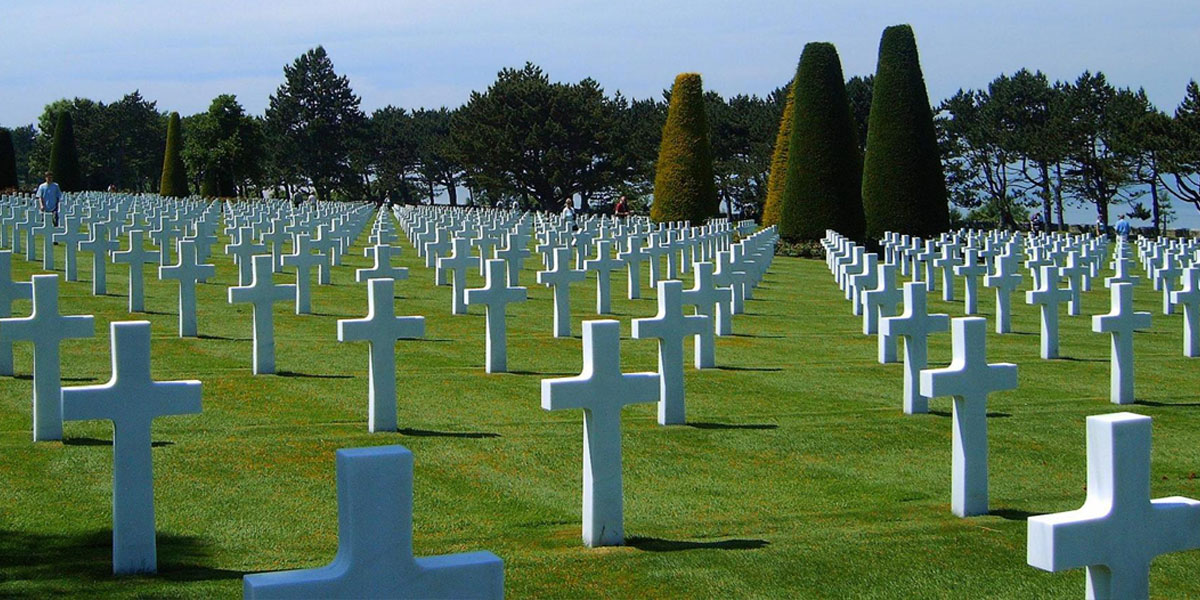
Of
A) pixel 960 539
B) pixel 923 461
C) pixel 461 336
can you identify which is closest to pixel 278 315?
pixel 461 336

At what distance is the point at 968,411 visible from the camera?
6707 millimetres

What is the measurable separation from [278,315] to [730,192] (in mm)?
53484

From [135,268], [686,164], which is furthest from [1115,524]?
[686,164]

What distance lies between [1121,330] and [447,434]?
200 inches

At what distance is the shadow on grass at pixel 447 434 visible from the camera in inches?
331

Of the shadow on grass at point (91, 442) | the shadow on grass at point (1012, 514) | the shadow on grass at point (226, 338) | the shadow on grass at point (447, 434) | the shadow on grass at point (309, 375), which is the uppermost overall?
the shadow on grass at point (226, 338)

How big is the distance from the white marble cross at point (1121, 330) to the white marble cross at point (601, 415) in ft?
16.9

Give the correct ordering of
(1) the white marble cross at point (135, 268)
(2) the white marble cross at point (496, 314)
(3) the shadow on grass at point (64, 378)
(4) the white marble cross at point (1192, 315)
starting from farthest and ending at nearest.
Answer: (1) the white marble cross at point (135, 268)
(4) the white marble cross at point (1192, 315)
(2) the white marble cross at point (496, 314)
(3) the shadow on grass at point (64, 378)

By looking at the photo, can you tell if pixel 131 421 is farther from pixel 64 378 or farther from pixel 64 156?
pixel 64 156

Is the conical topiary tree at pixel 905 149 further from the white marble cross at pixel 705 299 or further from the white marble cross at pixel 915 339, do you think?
the white marble cross at pixel 915 339

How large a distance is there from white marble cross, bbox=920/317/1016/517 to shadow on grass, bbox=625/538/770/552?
1.17 meters

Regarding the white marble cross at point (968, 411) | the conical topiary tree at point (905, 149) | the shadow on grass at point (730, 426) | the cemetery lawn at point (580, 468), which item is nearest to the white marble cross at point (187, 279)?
the cemetery lawn at point (580, 468)

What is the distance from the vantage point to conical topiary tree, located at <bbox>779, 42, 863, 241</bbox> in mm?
33531

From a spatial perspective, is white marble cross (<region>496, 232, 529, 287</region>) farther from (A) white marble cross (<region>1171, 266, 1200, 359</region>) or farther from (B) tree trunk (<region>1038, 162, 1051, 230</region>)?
(B) tree trunk (<region>1038, 162, 1051, 230</region>)
